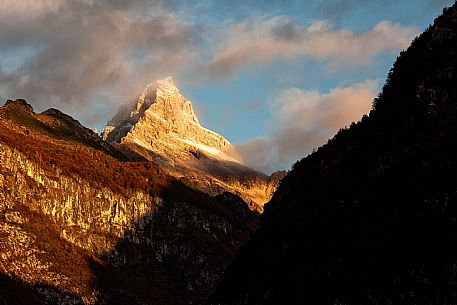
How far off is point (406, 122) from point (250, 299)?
18085mm

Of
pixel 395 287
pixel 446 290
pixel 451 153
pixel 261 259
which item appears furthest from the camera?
pixel 261 259

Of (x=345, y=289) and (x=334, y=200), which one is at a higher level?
(x=334, y=200)

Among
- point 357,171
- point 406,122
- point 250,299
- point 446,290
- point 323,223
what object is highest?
point 406,122

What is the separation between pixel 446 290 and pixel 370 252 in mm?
6572

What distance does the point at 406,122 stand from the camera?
2135 inches

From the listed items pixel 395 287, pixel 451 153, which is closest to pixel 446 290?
pixel 395 287

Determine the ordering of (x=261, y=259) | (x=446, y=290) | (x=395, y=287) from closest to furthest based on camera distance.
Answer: (x=446, y=290)
(x=395, y=287)
(x=261, y=259)

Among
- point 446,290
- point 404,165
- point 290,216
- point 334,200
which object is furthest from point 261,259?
point 446,290

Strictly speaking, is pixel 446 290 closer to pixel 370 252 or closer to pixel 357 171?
pixel 370 252

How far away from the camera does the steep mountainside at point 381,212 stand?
126 ft

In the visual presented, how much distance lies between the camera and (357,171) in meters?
54.0

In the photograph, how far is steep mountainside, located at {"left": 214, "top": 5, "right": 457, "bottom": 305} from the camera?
3847 cm

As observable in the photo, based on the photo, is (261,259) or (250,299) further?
(261,259)

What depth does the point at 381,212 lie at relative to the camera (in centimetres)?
4459
